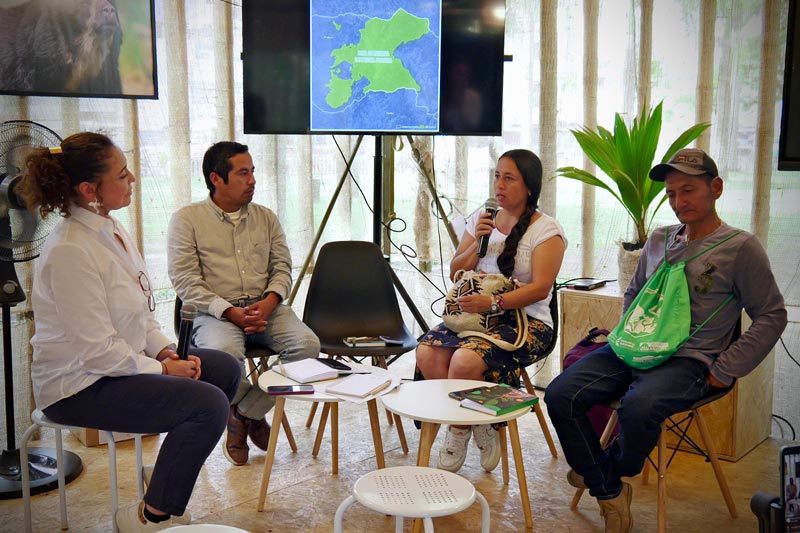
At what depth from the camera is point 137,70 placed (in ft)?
12.2

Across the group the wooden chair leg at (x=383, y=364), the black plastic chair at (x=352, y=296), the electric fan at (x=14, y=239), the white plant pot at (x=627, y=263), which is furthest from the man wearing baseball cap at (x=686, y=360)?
the electric fan at (x=14, y=239)

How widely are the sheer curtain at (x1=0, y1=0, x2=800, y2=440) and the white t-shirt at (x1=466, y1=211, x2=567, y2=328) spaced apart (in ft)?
2.82

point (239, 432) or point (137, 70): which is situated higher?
point (137, 70)

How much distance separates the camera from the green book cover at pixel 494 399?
2.69 metres

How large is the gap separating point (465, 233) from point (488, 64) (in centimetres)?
92

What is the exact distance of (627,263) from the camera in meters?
3.65

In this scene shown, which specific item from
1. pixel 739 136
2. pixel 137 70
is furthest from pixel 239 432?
pixel 739 136

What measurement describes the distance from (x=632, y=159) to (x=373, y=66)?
4.15 ft

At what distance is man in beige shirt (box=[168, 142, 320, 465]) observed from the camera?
137 inches

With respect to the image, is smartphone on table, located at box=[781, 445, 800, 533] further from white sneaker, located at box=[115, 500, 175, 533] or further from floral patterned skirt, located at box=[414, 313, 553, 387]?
white sneaker, located at box=[115, 500, 175, 533]

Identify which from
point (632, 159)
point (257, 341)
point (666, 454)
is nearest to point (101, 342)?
point (257, 341)

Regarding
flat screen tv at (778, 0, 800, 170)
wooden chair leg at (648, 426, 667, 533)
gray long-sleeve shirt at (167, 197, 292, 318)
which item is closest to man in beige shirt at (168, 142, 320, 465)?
gray long-sleeve shirt at (167, 197, 292, 318)

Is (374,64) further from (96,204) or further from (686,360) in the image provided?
(686,360)

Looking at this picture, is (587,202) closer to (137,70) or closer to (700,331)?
(700,331)
